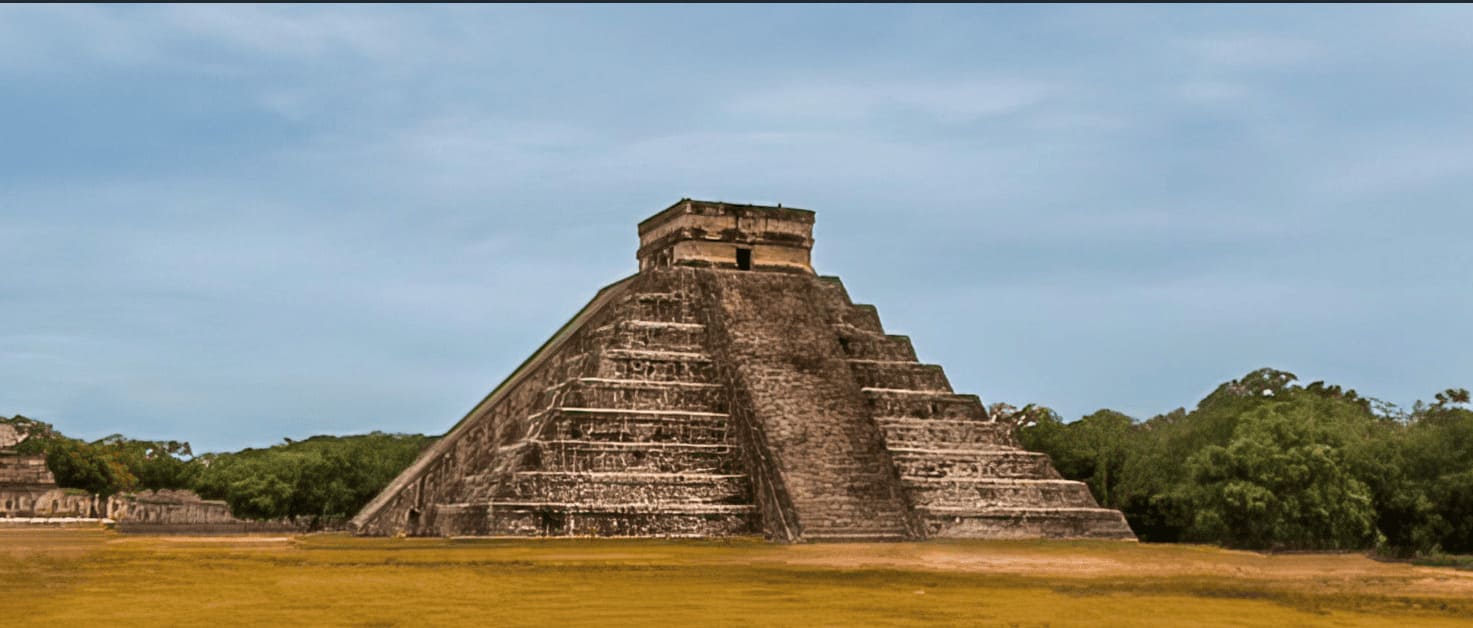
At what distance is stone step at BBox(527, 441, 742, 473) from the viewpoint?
2553cm

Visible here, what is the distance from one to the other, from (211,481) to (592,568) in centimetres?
4442

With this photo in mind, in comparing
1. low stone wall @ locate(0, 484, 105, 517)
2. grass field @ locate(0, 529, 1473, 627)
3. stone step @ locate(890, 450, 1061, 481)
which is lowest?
grass field @ locate(0, 529, 1473, 627)

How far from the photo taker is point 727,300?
100ft

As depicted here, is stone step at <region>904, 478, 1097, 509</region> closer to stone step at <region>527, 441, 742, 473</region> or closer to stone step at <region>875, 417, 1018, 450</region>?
stone step at <region>875, 417, 1018, 450</region>

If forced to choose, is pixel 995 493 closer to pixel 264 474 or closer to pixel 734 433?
pixel 734 433

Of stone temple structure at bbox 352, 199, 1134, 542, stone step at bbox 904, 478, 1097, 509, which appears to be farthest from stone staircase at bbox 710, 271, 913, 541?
stone step at bbox 904, 478, 1097, 509

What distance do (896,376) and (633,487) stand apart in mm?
7267

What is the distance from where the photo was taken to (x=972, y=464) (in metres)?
27.8

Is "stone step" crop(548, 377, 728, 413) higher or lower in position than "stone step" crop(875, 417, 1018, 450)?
higher

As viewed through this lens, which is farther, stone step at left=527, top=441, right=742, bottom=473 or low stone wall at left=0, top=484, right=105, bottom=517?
low stone wall at left=0, top=484, right=105, bottom=517

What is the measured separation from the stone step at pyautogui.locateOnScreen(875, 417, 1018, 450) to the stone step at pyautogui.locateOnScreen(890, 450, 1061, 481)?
0.38 m

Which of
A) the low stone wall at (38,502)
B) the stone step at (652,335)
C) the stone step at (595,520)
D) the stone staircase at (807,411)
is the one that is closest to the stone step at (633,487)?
the stone step at (595,520)

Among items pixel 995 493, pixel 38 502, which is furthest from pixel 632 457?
pixel 38 502

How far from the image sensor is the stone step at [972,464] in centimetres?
2711
